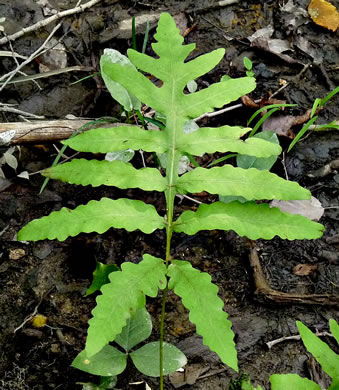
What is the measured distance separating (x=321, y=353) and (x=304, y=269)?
727 mm

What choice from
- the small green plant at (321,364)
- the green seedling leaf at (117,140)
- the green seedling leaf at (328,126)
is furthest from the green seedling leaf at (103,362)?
the green seedling leaf at (328,126)

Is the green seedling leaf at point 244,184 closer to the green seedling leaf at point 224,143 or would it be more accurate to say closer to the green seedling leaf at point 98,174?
the green seedling leaf at point 224,143

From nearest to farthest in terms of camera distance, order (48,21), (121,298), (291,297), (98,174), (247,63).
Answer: (121,298), (98,174), (291,297), (247,63), (48,21)

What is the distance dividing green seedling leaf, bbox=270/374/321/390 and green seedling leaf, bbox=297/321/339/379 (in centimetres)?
11

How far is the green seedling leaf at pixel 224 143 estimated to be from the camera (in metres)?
2.01

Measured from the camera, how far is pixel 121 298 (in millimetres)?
1699

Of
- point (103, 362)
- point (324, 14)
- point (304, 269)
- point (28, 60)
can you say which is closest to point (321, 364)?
point (304, 269)

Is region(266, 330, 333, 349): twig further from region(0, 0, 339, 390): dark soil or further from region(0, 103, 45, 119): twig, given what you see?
region(0, 103, 45, 119): twig

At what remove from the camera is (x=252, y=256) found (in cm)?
254

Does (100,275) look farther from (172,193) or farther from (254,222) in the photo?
(254,222)

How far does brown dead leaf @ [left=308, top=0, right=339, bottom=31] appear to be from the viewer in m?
3.35

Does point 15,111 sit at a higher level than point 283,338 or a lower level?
higher

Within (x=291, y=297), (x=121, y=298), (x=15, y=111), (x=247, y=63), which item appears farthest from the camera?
(x=247, y=63)

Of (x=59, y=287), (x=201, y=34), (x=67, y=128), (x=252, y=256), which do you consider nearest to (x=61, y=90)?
(x=67, y=128)
